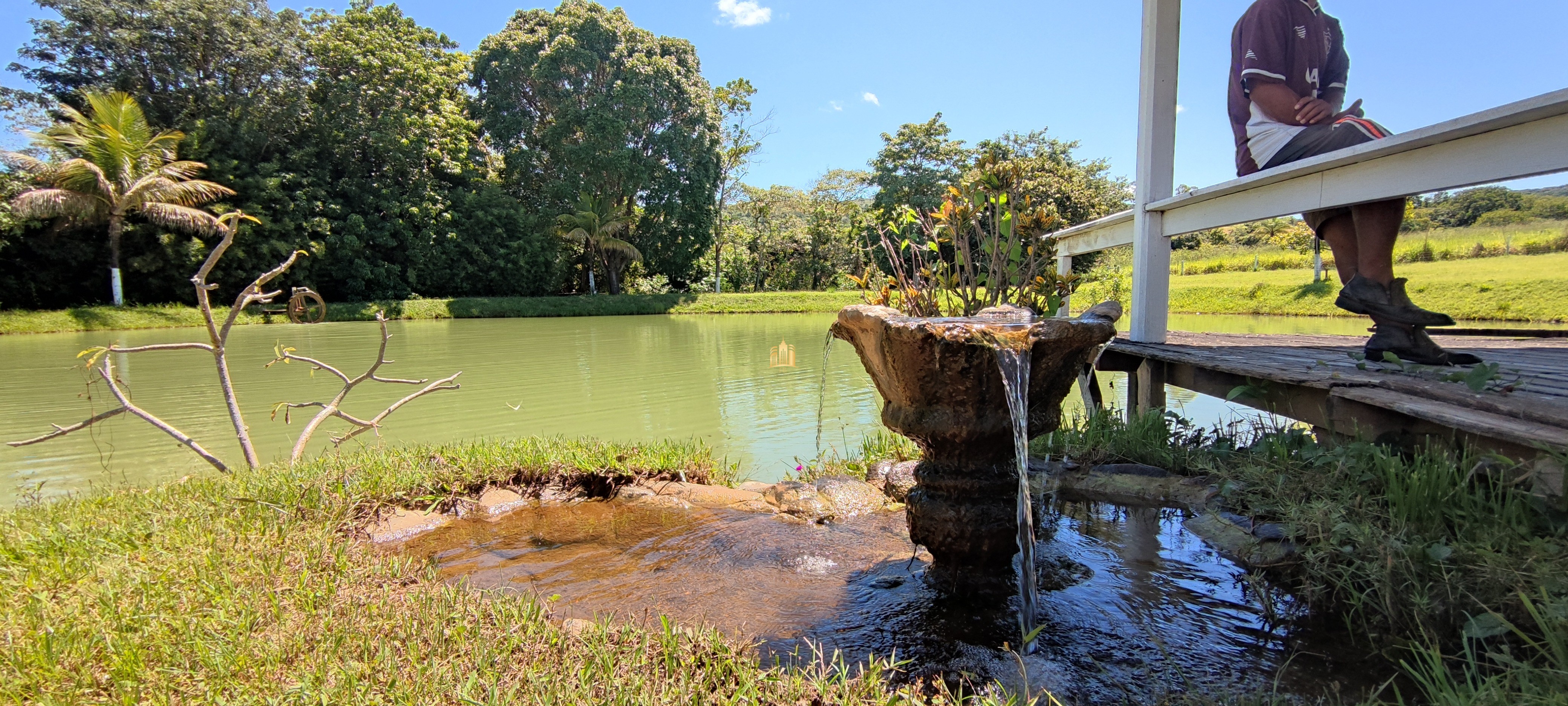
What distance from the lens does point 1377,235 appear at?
278cm

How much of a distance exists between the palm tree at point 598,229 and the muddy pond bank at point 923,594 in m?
22.1

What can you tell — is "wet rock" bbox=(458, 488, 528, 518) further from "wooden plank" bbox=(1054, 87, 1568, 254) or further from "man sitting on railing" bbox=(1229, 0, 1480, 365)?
"man sitting on railing" bbox=(1229, 0, 1480, 365)

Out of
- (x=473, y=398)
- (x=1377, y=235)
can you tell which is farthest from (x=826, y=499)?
(x=473, y=398)

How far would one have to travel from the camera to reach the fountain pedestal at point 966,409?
78.3 inches

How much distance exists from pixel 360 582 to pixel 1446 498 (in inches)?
120

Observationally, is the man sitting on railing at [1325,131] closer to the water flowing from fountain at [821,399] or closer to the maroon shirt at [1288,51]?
the maroon shirt at [1288,51]

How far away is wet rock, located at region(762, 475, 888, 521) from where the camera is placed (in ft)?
10.5

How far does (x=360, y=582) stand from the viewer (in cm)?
226

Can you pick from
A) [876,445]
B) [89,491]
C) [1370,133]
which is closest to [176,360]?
[89,491]

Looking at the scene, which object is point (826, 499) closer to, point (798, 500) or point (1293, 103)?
point (798, 500)

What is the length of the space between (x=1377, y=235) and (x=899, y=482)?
2.07 meters

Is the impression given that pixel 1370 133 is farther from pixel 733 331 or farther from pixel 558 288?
pixel 558 288

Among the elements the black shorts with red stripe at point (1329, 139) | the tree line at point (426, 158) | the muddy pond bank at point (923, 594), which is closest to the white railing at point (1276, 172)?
the black shorts with red stripe at point (1329, 139)

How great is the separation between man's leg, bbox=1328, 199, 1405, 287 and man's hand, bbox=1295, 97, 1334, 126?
47cm
